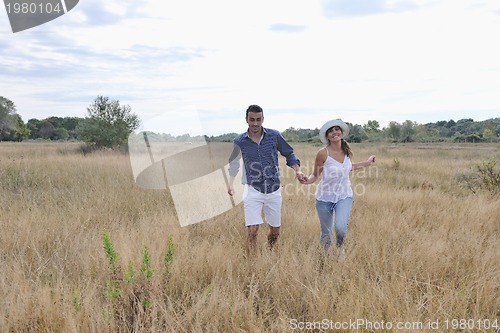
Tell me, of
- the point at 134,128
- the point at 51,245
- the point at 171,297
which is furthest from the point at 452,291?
the point at 134,128

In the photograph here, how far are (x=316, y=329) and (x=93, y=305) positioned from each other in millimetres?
1892

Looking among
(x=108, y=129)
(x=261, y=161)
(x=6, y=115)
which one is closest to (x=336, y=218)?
(x=261, y=161)

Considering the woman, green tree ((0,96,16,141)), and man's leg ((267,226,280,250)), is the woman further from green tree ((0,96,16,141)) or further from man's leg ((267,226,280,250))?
green tree ((0,96,16,141))

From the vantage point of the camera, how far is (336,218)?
4.03 m

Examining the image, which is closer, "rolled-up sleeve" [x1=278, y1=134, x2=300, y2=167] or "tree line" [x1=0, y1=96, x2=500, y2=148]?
"rolled-up sleeve" [x1=278, y1=134, x2=300, y2=167]

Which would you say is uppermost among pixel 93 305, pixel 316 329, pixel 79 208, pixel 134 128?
pixel 134 128

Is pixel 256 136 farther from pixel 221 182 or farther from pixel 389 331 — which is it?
pixel 221 182

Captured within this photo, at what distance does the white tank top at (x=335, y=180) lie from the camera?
4.07m

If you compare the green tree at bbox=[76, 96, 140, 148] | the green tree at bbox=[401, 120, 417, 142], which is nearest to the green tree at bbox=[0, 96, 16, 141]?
the green tree at bbox=[76, 96, 140, 148]

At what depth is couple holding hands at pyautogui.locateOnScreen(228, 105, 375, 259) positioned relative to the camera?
4082 millimetres

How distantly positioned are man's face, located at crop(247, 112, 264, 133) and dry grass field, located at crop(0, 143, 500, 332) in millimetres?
1503

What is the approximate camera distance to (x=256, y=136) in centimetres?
424

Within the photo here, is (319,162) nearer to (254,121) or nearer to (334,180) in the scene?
(334,180)

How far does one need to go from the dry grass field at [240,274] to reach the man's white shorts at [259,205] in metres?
0.40
